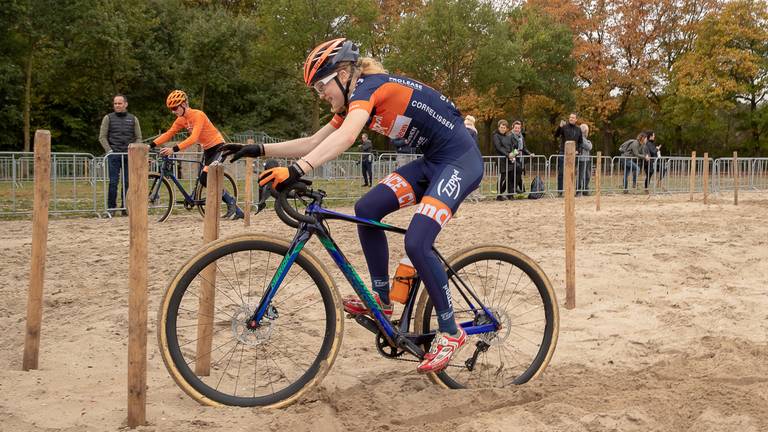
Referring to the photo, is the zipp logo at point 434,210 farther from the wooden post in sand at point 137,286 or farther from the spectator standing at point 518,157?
the spectator standing at point 518,157

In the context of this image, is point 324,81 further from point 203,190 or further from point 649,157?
point 649,157

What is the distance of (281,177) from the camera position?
357cm

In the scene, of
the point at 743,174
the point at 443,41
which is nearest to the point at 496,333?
the point at 743,174

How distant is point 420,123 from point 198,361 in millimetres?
1943

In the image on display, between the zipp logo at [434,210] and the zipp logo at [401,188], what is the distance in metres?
0.23

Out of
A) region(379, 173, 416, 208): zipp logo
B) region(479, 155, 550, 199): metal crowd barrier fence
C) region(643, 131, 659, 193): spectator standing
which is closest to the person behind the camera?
region(379, 173, 416, 208): zipp logo

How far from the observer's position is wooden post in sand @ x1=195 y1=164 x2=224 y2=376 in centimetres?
407

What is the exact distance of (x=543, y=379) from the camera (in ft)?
14.9

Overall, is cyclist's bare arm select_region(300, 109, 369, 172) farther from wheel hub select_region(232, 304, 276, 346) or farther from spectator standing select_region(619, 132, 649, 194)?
spectator standing select_region(619, 132, 649, 194)

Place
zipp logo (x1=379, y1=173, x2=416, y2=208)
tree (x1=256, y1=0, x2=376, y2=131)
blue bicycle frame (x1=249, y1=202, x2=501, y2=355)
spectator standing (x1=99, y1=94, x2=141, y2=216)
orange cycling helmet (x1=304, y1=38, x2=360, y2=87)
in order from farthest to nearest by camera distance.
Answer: tree (x1=256, y1=0, x2=376, y2=131) < spectator standing (x1=99, y1=94, x2=141, y2=216) < zipp logo (x1=379, y1=173, x2=416, y2=208) < orange cycling helmet (x1=304, y1=38, x2=360, y2=87) < blue bicycle frame (x1=249, y1=202, x2=501, y2=355)

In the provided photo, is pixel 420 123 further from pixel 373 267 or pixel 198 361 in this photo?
pixel 198 361

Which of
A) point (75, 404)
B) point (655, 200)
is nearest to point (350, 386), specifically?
point (75, 404)

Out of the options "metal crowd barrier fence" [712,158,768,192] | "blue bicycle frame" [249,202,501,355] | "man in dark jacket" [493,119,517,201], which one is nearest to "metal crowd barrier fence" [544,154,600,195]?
"man in dark jacket" [493,119,517,201]

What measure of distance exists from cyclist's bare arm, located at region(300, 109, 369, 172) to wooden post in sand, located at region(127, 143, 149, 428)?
0.80 m
